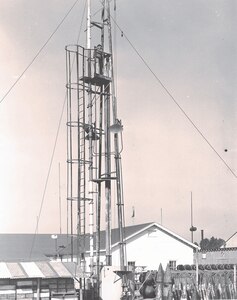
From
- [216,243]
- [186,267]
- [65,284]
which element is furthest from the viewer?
[216,243]

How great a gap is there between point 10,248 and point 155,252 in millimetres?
18821

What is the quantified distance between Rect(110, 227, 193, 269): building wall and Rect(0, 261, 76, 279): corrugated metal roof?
21.6 meters

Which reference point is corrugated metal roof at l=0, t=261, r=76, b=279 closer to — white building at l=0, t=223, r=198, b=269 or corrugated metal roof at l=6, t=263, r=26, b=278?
corrugated metal roof at l=6, t=263, r=26, b=278

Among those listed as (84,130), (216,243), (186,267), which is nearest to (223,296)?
(84,130)

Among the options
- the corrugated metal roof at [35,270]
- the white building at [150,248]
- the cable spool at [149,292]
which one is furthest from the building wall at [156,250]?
the corrugated metal roof at [35,270]

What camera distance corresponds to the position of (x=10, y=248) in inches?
2146

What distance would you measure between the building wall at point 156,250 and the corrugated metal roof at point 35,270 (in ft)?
70.7

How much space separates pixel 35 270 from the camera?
19.5 m

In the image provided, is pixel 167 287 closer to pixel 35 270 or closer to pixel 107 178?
pixel 107 178

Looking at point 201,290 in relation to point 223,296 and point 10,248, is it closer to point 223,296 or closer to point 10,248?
point 223,296

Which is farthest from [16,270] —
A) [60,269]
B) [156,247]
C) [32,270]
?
[156,247]

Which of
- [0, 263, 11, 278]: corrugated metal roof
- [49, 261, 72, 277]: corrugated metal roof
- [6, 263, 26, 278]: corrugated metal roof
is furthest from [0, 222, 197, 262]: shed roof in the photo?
[0, 263, 11, 278]: corrugated metal roof

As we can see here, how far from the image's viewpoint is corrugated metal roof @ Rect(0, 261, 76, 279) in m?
18.8

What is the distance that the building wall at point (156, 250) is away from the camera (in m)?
42.0
